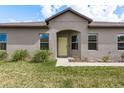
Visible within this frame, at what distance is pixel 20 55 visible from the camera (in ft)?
55.9

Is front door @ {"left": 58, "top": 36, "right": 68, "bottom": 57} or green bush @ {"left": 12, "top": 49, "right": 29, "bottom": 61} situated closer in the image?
green bush @ {"left": 12, "top": 49, "right": 29, "bottom": 61}

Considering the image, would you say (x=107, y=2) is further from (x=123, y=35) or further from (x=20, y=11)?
(x=20, y=11)

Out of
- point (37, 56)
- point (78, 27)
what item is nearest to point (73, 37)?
point (78, 27)

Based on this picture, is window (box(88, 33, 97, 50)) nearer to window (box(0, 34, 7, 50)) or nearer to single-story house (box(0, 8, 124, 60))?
single-story house (box(0, 8, 124, 60))

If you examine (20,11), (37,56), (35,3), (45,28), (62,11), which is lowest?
(37,56)

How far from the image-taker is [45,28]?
17.6 metres

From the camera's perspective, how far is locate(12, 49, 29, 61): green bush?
1703 centimetres

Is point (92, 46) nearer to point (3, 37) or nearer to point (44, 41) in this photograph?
point (44, 41)

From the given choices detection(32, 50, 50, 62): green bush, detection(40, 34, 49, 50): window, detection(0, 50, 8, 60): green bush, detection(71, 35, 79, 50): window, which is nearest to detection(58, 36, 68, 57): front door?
detection(71, 35, 79, 50): window

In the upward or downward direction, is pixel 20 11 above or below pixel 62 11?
above

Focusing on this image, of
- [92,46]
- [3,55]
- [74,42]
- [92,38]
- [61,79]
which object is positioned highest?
[92,38]

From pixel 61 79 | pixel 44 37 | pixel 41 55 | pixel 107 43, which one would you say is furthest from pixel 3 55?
pixel 61 79

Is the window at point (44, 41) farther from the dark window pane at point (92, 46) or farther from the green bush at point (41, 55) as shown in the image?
the dark window pane at point (92, 46)

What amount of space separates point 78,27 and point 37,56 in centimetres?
430
